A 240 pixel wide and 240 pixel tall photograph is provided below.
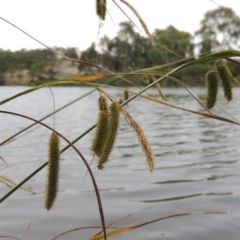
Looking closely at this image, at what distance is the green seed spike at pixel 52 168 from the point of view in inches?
58.8

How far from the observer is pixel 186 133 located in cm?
1289

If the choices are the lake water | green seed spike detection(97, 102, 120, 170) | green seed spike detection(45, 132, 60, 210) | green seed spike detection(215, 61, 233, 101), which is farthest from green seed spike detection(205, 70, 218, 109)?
green seed spike detection(45, 132, 60, 210)

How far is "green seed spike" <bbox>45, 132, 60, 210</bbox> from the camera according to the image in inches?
58.8

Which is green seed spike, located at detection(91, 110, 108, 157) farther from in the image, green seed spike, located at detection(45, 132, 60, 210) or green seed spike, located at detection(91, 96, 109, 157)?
green seed spike, located at detection(45, 132, 60, 210)

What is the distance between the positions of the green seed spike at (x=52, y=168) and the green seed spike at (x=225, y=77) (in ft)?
1.95

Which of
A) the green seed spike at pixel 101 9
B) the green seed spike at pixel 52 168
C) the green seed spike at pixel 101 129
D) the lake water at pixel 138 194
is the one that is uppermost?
the green seed spike at pixel 101 9

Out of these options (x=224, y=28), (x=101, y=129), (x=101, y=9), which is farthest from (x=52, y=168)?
(x=224, y=28)

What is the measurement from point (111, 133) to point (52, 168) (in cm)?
21

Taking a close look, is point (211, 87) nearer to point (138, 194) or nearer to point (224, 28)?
point (224, 28)

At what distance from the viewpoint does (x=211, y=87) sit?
5.56ft

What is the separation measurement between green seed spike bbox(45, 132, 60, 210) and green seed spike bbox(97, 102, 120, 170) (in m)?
0.13

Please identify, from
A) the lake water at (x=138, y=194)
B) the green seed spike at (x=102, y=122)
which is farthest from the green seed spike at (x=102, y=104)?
the lake water at (x=138, y=194)

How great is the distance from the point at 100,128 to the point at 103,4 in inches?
17.6

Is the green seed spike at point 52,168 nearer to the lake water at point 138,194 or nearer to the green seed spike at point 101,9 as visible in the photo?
the green seed spike at point 101,9
